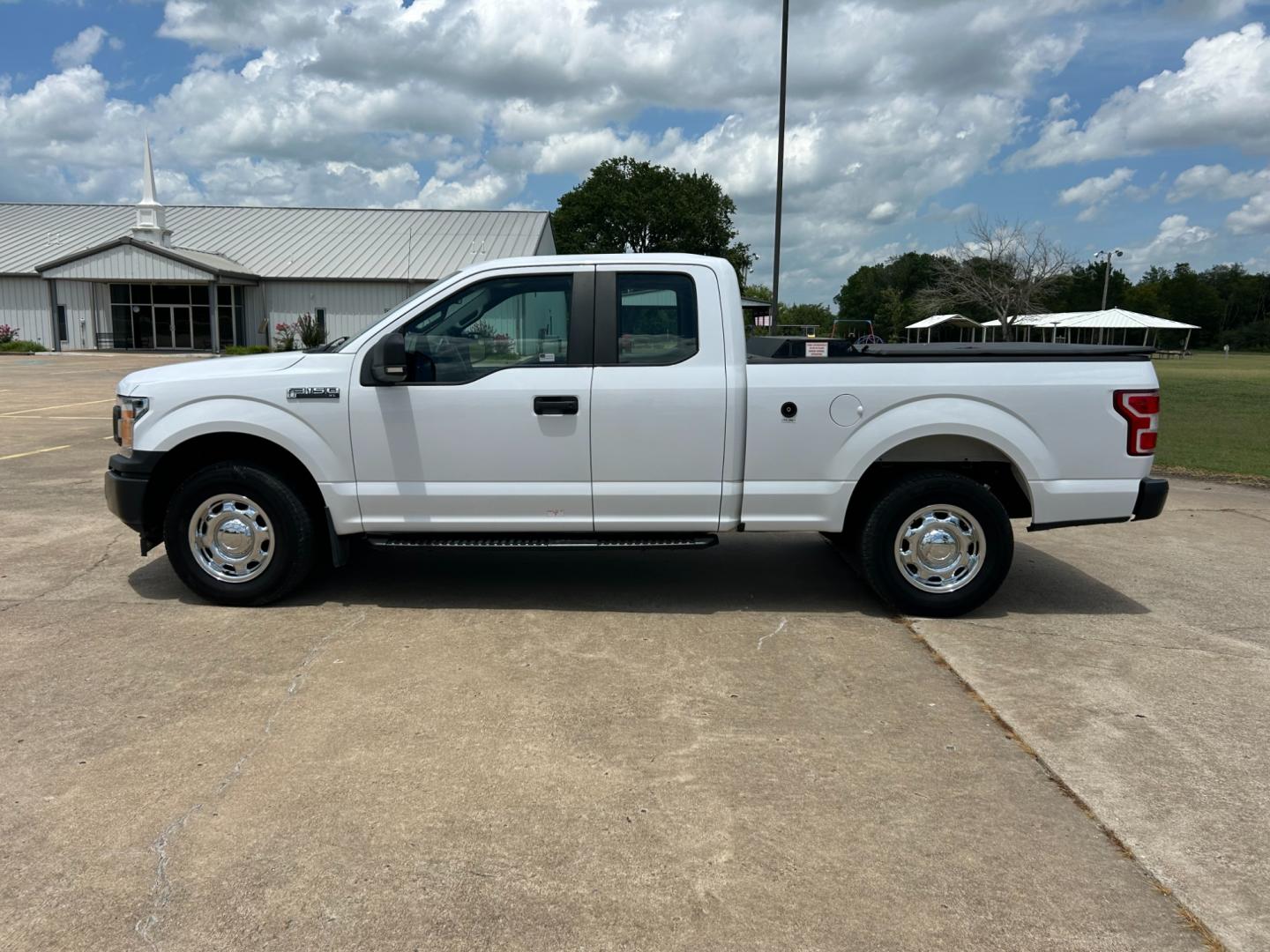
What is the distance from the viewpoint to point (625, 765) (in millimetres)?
3793

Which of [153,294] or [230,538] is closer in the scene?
[230,538]

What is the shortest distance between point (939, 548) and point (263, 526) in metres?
3.87

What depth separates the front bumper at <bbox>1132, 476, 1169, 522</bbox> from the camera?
5.55m

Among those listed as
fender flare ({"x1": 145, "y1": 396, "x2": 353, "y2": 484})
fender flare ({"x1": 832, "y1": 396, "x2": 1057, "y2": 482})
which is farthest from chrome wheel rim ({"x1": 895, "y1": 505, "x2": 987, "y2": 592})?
fender flare ({"x1": 145, "y1": 396, "x2": 353, "y2": 484})

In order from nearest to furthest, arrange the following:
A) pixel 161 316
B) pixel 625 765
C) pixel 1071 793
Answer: pixel 1071 793 < pixel 625 765 < pixel 161 316

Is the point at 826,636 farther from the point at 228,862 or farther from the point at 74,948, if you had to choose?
the point at 74,948

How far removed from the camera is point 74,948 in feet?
8.73

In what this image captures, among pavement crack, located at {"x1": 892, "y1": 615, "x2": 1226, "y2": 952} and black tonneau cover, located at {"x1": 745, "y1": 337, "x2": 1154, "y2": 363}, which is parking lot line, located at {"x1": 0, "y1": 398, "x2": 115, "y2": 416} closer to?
black tonneau cover, located at {"x1": 745, "y1": 337, "x2": 1154, "y2": 363}

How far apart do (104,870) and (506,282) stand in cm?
353

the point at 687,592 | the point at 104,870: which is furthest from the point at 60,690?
the point at 687,592

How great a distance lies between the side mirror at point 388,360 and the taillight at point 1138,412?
388cm

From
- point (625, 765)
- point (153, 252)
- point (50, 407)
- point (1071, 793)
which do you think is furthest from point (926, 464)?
point (153, 252)

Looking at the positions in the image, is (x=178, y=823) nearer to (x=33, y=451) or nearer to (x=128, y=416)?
(x=128, y=416)

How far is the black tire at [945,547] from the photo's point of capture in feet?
18.3
